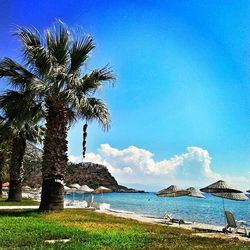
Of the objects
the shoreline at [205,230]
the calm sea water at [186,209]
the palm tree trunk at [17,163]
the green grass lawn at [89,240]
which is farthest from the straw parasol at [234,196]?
the palm tree trunk at [17,163]

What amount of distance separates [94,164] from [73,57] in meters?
130

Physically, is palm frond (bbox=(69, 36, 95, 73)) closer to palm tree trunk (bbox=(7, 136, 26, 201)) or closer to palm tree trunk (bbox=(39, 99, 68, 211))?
palm tree trunk (bbox=(39, 99, 68, 211))

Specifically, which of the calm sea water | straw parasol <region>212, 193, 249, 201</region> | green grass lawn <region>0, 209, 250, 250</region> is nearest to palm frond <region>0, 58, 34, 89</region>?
green grass lawn <region>0, 209, 250, 250</region>

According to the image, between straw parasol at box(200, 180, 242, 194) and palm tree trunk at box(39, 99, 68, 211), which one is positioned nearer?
straw parasol at box(200, 180, 242, 194)

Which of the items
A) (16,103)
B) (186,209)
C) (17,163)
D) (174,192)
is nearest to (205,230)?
(174,192)

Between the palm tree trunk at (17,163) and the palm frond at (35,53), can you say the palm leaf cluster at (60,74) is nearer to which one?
the palm frond at (35,53)

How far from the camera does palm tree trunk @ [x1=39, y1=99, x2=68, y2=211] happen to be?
2238cm

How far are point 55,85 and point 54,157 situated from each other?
4000 mm

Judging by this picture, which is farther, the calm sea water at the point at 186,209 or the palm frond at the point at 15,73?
the calm sea water at the point at 186,209

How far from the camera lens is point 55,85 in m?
22.2

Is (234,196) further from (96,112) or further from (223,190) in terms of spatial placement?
(96,112)

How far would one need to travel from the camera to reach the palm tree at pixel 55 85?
864 inches

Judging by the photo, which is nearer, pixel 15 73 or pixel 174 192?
pixel 15 73

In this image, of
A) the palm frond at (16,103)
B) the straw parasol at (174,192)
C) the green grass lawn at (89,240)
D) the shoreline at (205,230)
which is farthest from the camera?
the straw parasol at (174,192)
